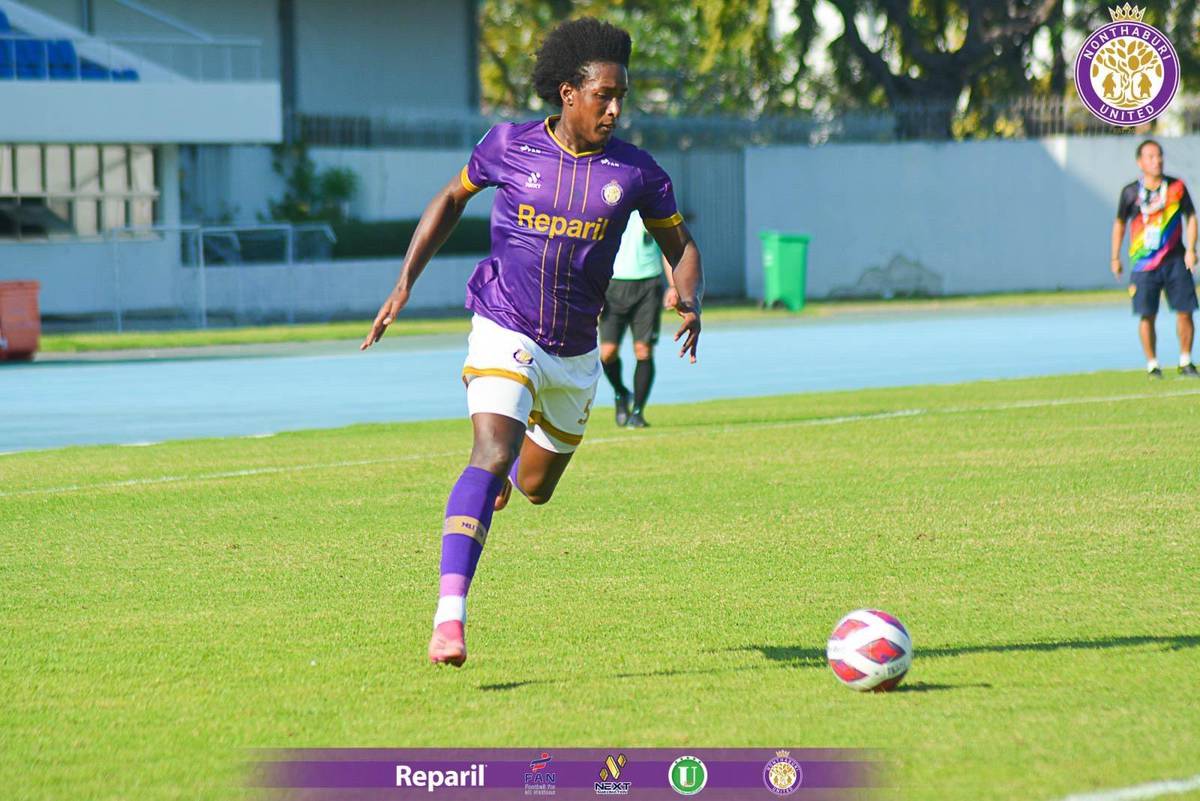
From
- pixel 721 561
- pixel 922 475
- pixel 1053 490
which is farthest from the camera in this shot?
pixel 922 475

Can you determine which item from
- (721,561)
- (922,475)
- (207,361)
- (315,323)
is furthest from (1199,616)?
(315,323)

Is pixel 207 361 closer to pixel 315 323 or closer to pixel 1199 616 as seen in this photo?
pixel 315 323

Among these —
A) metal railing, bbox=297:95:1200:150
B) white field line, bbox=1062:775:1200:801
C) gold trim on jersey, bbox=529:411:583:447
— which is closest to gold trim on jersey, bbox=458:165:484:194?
gold trim on jersey, bbox=529:411:583:447

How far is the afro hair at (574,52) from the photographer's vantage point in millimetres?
6680

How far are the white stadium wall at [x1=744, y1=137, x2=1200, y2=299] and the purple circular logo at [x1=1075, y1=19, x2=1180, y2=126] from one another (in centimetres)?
174

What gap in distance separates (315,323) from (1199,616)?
25189 mm

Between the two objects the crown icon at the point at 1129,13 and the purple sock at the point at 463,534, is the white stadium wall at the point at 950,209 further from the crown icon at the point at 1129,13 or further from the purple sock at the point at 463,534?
the purple sock at the point at 463,534

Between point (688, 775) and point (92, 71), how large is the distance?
28041 mm

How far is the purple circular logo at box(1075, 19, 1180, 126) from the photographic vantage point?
31562 millimetres

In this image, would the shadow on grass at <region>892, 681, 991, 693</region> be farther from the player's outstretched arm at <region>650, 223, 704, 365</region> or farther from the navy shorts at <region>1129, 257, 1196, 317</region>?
the navy shorts at <region>1129, 257, 1196, 317</region>

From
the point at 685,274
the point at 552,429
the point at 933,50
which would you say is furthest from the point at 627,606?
the point at 933,50

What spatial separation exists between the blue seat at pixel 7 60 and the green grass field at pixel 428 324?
4804 millimetres

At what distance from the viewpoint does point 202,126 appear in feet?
103

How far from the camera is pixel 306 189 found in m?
34.7
